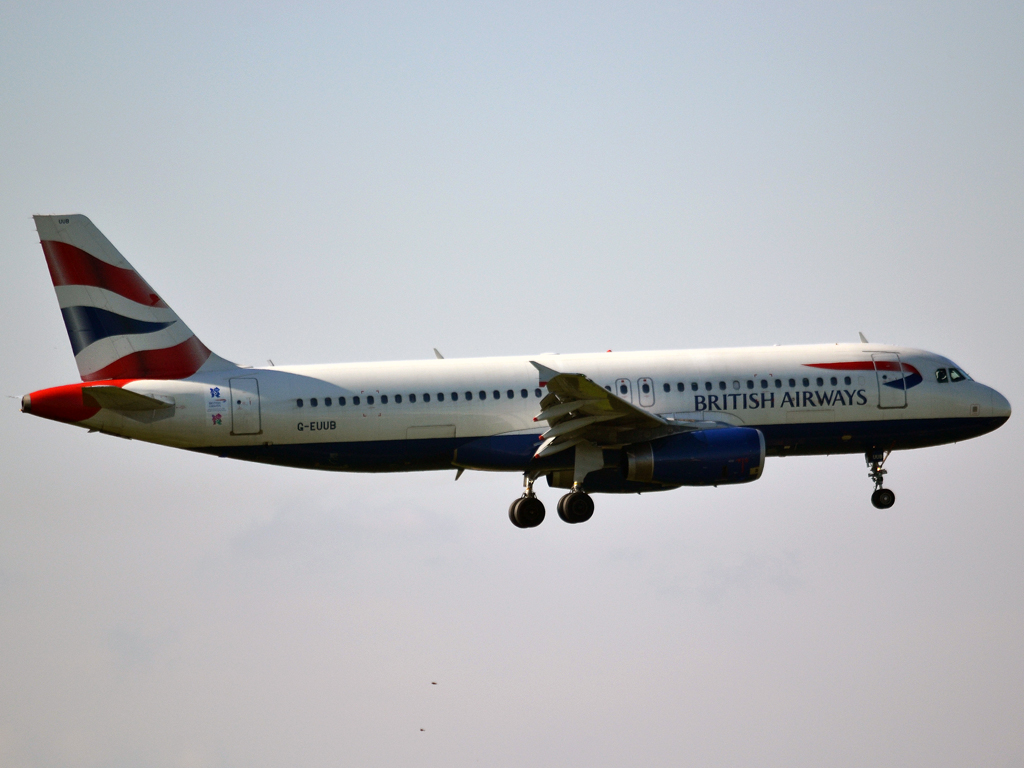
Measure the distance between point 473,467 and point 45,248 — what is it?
15.8 metres

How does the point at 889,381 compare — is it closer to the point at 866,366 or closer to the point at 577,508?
the point at 866,366

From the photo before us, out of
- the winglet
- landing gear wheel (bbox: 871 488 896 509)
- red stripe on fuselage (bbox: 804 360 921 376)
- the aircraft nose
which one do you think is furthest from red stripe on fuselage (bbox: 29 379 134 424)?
the aircraft nose

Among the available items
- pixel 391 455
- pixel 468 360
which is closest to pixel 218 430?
pixel 391 455

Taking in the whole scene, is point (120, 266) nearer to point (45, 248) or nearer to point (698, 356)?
point (45, 248)

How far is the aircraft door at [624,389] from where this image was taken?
155 ft

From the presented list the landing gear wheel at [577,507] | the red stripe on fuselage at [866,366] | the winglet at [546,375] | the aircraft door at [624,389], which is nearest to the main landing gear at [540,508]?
the landing gear wheel at [577,507]

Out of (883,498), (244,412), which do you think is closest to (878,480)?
(883,498)

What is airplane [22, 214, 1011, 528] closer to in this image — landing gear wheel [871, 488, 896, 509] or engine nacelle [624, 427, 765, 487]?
engine nacelle [624, 427, 765, 487]

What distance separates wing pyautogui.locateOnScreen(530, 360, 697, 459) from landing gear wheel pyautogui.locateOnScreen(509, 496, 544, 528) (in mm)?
2420

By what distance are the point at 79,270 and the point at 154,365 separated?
4045 mm

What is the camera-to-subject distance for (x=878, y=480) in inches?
2014

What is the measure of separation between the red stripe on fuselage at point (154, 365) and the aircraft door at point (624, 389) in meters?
13.6

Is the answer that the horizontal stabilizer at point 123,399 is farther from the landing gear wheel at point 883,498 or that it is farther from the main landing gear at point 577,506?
the landing gear wheel at point 883,498

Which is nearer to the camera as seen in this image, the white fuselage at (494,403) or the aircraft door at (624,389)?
the white fuselage at (494,403)
